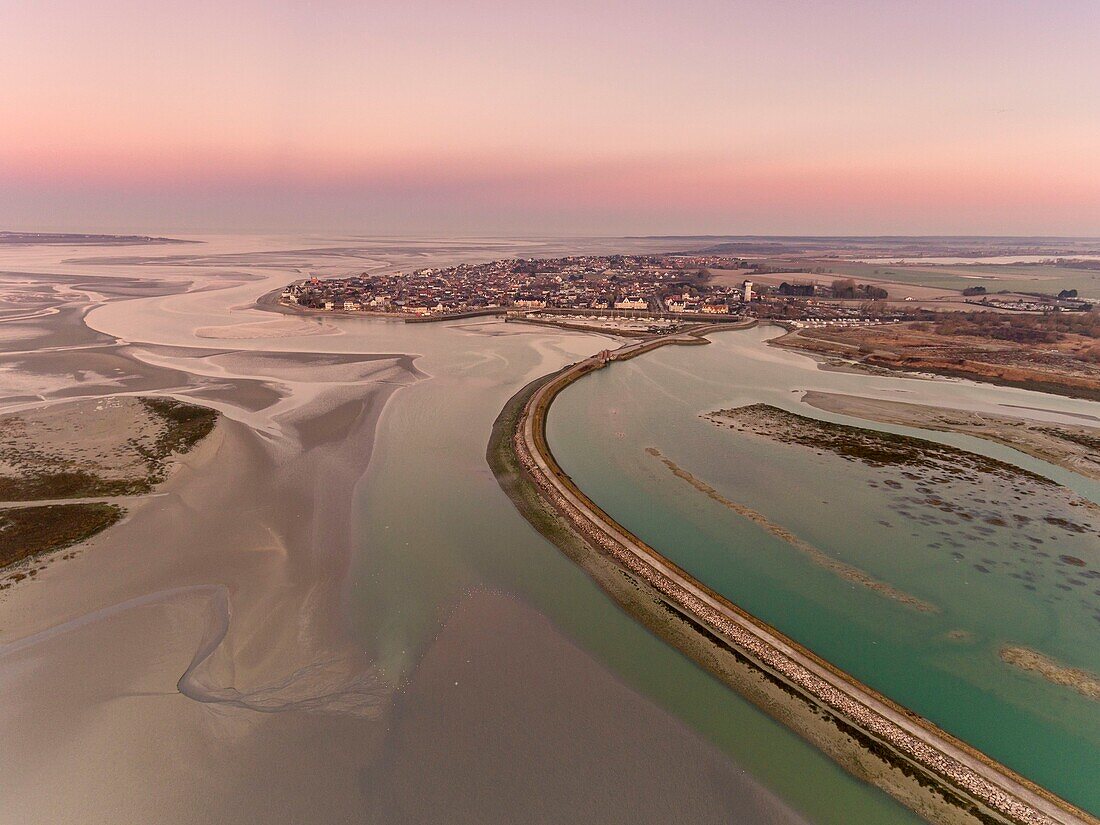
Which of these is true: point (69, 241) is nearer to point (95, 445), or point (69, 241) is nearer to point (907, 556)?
point (95, 445)

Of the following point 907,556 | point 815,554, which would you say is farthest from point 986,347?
point 815,554

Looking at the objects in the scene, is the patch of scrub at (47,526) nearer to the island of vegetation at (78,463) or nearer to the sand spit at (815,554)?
the island of vegetation at (78,463)

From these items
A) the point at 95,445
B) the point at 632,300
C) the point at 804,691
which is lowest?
the point at 804,691

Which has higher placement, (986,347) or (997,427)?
(986,347)

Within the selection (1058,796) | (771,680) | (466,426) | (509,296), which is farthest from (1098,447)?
(509,296)

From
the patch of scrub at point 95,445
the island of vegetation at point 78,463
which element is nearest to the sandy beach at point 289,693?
the island of vegetation at point 78,463

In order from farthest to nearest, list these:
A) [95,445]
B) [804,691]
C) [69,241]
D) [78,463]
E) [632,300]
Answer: [69,241]
[632,300]
[95,445]
[78,463]
[804,691]

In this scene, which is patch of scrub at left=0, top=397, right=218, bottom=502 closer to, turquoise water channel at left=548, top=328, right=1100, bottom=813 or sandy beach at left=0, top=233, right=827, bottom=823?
sandy beach at left=0, top=233, right=827, bottom=823
